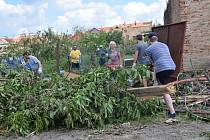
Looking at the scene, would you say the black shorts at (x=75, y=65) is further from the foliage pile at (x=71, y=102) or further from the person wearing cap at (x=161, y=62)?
the person wearing cap at (x=161, y=62)

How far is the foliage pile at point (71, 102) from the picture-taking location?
27.9 feet

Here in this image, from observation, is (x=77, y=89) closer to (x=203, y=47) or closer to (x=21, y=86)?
(x=21, y=86)

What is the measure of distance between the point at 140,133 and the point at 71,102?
150 centimetres

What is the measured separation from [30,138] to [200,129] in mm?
3199

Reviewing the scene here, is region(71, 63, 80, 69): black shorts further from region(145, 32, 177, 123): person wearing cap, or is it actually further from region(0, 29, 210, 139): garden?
region(145, 32, 177, 123): person wearing cap

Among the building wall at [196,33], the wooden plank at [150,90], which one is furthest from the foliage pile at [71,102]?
the building wall at [196,33]

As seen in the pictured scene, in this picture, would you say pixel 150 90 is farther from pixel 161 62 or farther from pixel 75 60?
pixel 75 60

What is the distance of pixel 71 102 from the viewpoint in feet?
27.8

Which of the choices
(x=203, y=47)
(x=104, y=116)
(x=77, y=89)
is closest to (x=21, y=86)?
(x=77, y=89)

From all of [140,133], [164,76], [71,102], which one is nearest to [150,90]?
[164,76]

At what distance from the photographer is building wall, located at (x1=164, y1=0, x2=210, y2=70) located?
14.7m

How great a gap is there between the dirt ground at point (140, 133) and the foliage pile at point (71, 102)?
246 millimetres

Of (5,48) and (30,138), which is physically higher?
(5,48)

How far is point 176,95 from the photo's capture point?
10.4 metres
